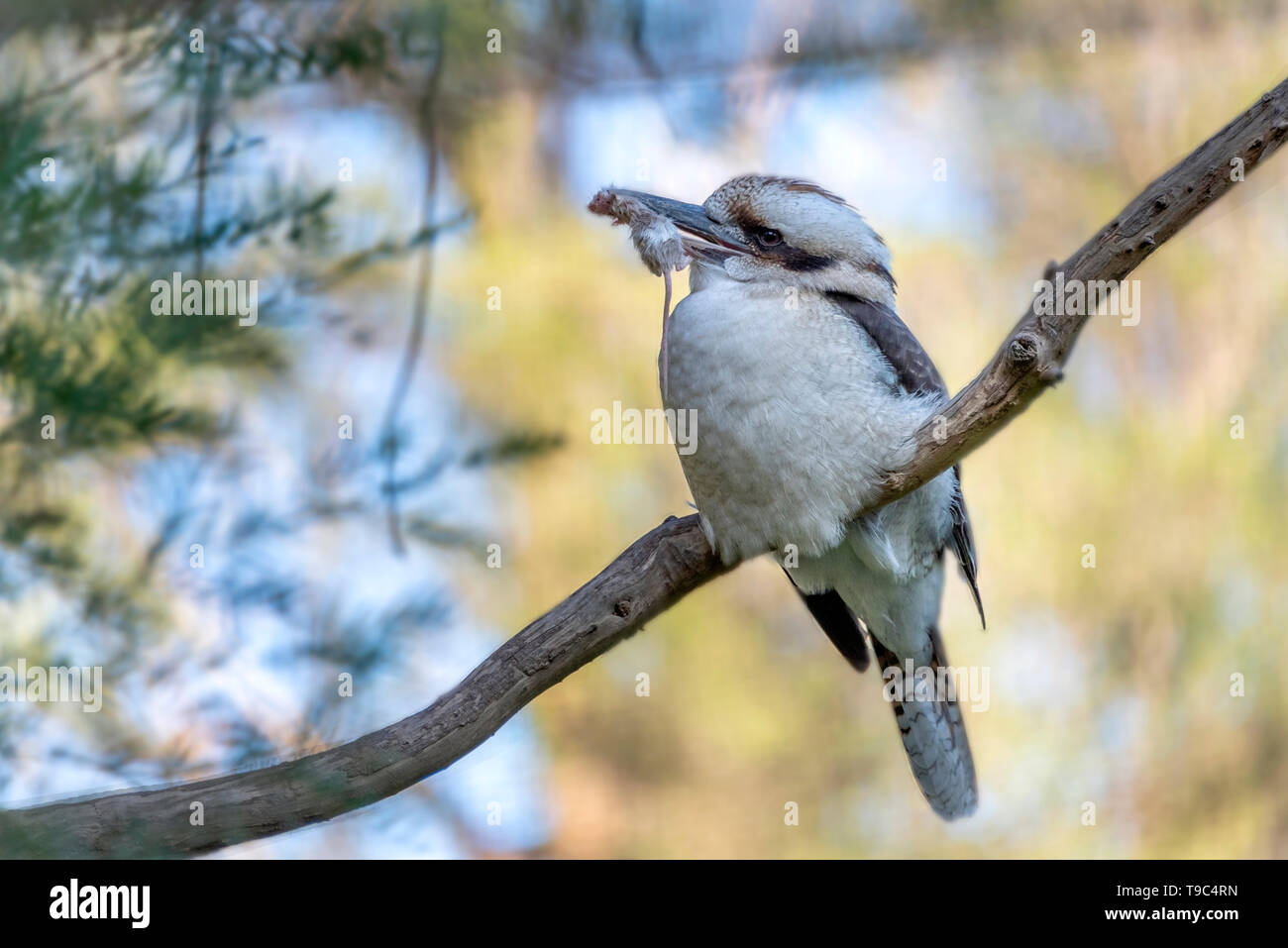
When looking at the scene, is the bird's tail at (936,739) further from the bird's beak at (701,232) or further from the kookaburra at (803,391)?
the bird's beak at (701,232)

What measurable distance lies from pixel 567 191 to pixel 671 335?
2636 mm

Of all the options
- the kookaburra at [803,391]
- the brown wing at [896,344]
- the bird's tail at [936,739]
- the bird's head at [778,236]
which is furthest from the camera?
the bird's tail at [936,739]

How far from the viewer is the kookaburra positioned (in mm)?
2316

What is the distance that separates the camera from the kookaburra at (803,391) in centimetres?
232

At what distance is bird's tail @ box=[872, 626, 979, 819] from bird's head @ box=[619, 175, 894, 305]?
37.7 inches

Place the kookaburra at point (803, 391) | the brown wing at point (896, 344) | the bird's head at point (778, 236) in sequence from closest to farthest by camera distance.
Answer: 1. the kookaburra at point (803, 391)
2. the brown wing at point (896, 344)
3. the bird's head at point (778, 236)

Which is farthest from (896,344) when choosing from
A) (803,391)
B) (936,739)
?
(936,739)

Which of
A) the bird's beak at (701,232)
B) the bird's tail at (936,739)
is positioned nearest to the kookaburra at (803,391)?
the bird's beak at (701,232)

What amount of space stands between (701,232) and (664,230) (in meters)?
0.11

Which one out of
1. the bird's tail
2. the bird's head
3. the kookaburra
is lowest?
the bird's tail

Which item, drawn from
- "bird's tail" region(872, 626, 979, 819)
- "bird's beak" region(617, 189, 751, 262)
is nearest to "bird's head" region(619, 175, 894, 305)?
"bird's beak" region(617, 189, 751, 262)

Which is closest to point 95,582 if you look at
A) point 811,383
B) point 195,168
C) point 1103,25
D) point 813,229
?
point 195,168

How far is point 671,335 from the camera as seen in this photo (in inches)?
97.6

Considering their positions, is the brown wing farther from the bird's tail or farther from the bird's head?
the bird's tail
